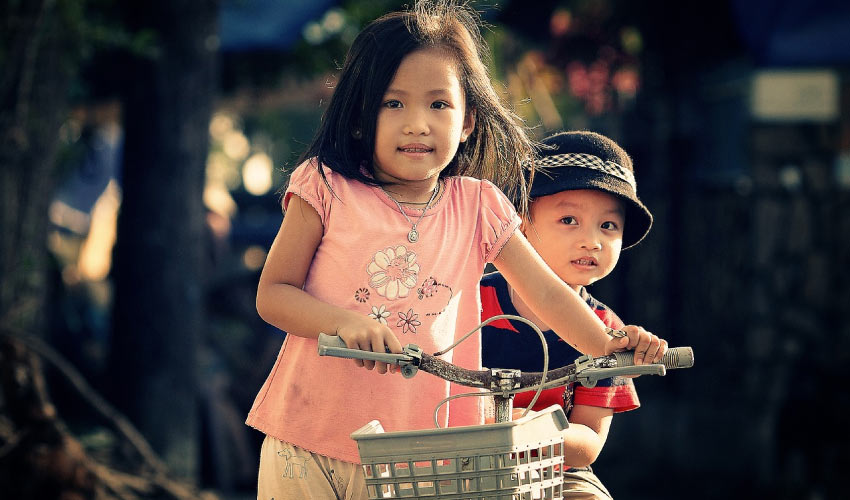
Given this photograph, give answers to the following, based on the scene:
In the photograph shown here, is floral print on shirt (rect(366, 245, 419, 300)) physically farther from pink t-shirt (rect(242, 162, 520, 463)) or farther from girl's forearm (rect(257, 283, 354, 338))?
girl's forearm (rect(257, 283, 354, 338))

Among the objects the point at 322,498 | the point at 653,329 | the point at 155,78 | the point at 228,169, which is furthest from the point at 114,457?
the point at 228,169

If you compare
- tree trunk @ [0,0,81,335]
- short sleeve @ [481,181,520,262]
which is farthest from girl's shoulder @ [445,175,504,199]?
tree trunk @ [0,0,81,335]

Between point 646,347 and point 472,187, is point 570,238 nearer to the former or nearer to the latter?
point 472,187

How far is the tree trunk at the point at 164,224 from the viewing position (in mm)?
6680

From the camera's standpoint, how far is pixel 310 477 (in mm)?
2574

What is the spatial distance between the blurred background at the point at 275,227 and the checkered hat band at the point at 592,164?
169cm

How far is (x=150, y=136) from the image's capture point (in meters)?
6.68

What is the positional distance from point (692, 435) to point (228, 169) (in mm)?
24382

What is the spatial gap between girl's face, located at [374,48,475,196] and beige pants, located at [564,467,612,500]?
784 mm

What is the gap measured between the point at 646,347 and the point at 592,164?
65 centimetres

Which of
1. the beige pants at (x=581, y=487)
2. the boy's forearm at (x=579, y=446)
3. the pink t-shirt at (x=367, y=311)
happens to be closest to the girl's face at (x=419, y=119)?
the pink t-shirt at (x=367, y=311)

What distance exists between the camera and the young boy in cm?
292

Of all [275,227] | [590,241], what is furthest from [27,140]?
[275,227]

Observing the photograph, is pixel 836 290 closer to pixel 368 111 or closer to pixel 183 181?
pixel 183 181
